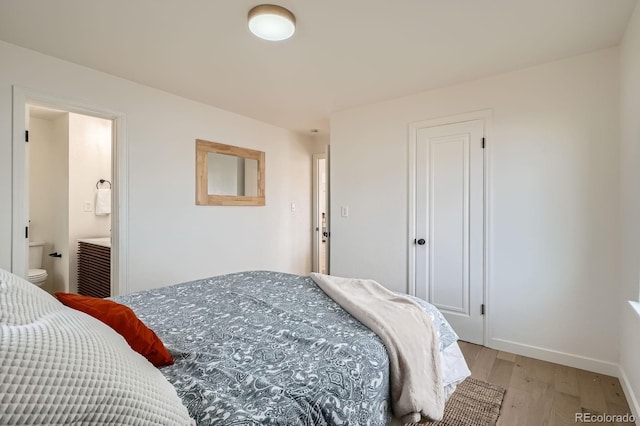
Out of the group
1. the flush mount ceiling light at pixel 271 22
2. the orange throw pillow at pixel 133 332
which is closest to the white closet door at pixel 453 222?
the flush mount ceiling light at pixel 271 22

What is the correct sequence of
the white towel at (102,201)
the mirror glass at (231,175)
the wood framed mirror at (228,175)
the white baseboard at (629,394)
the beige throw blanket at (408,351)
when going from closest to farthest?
the beige throw blanket at (408,351)
the white baseboard at (629,394)
the wood framed mirror at (228,175)
the mirror glass at (231,175)
the white towel at (102,201)

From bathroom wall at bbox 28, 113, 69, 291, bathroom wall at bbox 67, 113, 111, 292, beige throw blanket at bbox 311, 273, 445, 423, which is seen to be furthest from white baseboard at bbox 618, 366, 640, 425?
bathroom wall at bbox 28, 113, 69, 291

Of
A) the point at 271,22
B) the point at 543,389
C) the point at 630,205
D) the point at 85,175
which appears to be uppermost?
the point at 271,22

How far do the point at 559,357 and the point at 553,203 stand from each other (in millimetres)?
1182

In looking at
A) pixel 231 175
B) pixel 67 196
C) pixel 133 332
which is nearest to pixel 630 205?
pixel 133 332

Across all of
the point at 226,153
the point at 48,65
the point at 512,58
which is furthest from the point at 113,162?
the point at 512,58

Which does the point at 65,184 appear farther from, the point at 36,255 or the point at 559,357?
the point at 559,357

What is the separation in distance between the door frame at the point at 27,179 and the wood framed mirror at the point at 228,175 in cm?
74

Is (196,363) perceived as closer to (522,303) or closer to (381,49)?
(381,49)

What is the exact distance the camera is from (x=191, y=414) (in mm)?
804

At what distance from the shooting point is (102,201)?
3.85 metres

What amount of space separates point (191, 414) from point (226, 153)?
125 inches

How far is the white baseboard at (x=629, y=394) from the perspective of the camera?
1723 mm

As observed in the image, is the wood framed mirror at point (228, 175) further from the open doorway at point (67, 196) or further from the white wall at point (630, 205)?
the white wall at point (630, 205)
